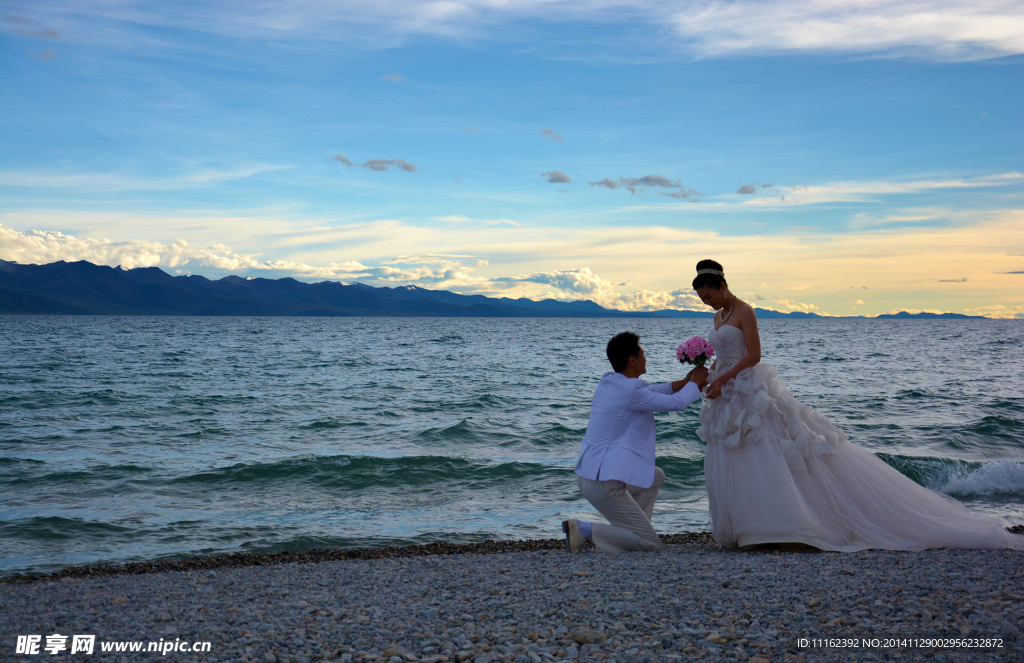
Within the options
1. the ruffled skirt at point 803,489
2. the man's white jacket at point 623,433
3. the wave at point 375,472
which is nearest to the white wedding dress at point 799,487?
the ruffled skirt at point 803,489

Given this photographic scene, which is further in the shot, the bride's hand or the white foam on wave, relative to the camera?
the white foam on wave

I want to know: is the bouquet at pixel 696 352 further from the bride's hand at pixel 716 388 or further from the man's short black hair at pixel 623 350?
the man's short black hair at pixel 623 350

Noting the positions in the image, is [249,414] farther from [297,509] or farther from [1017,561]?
[1017,561]

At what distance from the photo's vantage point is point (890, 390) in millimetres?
24312

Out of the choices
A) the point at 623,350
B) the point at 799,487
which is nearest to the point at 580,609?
the point at 623,350

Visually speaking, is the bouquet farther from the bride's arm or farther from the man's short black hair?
the man's short black hair

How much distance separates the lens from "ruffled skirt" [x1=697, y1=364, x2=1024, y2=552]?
5941mm

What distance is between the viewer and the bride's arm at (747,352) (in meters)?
6.14

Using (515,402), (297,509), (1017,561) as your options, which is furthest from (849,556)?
(515,402)

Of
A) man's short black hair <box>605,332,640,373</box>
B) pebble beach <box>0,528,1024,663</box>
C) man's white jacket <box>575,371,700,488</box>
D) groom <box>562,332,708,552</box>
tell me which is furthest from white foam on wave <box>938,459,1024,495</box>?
man's short black hair <box>605,332,640,373</box>

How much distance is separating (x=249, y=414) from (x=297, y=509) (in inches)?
386

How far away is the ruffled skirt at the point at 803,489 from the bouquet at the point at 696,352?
1.15 ft

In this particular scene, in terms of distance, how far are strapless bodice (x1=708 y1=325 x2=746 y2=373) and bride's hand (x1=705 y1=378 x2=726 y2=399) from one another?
0.16m

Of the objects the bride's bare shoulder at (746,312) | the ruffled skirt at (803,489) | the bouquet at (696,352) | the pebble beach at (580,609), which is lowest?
the pebble beach at (580,609)
